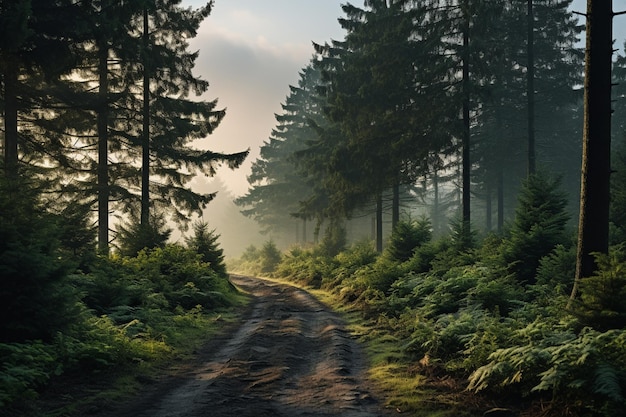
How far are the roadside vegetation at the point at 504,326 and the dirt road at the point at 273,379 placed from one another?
62 cm

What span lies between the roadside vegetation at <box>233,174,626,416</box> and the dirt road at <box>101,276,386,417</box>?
2.05 feet

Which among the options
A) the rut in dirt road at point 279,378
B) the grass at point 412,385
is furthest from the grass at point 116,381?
the grass at point 412,385

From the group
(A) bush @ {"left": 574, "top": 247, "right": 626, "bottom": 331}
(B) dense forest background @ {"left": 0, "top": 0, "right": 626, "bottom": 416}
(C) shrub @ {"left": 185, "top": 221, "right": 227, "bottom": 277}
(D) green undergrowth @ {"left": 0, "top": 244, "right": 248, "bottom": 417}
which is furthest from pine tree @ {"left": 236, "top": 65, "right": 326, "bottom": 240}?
(A) bush @ {"left": 574, "top": 247, "right": 626, "bottom": 331}

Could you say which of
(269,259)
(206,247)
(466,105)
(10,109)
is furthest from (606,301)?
(269,259)

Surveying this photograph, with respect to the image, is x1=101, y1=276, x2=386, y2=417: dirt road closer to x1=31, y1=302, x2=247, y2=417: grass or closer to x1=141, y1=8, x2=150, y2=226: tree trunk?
x1=31, y1=302, x2=247, y2=417: grass

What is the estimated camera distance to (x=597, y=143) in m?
9.35

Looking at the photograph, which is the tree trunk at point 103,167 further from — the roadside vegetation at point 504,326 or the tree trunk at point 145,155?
the roadside vegetation at point 504,326

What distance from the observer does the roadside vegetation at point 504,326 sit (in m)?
6.50

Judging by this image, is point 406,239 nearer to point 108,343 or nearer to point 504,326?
point 504,326

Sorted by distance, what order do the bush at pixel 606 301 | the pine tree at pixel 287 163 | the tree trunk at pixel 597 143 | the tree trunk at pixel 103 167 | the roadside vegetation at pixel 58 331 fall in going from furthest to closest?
the pine tree at pixel 287 163 → the tree trunk at pixel 103 167 → the tree trunk at pixel 597 143 → the bush at pixel 606 301 → the roadside vegetation at pixel 58 331

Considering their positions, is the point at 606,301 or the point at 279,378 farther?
the point at 279,378

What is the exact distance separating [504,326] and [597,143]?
370 cm

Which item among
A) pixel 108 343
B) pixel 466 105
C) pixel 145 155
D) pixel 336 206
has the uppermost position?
pixel 466 105

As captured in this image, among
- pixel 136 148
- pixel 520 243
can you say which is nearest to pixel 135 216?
pixel 136 148
